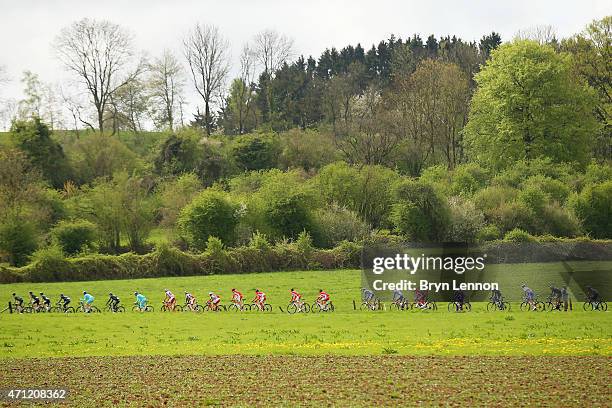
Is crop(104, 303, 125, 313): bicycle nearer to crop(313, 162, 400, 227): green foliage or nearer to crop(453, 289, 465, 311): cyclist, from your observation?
crop(453, 289, 465, 311): cyclist

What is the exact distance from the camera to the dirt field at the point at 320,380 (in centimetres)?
2102

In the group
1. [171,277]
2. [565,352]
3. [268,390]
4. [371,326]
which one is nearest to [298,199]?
[171,277]

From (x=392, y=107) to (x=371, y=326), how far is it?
77.5 meters

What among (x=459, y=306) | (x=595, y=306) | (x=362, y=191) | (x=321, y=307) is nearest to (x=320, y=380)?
(x=321, y=307)

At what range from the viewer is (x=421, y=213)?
249 feet

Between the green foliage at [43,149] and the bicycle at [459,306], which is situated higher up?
the green foliage at [43,149]

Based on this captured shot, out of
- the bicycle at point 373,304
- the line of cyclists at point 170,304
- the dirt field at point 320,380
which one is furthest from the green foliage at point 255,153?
the dirt field at point 320,380

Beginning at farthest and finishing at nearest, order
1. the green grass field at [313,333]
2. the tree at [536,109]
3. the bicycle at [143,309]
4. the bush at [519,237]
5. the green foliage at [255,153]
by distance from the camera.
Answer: the green foliage at [255,153] < the tree at [536,109] < the bush at [519,237] < the bicycle at [143,309] < the green grass field at [313,333]

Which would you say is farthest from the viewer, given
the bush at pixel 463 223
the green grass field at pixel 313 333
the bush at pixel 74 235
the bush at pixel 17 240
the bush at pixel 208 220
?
the bush at pixel 463 223

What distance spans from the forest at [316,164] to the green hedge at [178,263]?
10.5 inches

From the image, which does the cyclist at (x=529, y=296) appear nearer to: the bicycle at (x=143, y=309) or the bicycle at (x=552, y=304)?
the bicycle at (x=552, y=304)

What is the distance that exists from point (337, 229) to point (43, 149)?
3703cm

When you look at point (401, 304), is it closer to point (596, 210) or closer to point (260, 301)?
point (260, 301)

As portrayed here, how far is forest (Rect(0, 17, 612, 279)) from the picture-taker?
7475 centimetres
